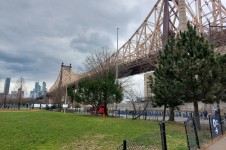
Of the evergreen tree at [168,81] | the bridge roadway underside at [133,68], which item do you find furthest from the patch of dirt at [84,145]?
the bridge roadway underside at [133,68]

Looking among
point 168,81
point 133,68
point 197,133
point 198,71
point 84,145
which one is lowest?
point 84,145

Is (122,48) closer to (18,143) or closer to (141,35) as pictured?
(141,35)

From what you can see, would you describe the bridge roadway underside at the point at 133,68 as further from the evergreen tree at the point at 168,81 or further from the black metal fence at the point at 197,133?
the black metal fence at the point at 197,133

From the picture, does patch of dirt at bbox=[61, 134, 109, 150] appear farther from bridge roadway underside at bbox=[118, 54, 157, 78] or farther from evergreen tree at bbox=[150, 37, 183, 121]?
bridge roadway underside at bbox=[118, 54, 157, 78]

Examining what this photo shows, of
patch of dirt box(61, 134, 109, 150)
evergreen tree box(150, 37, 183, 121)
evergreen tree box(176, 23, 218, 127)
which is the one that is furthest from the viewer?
evergreen tree box(150, 37, 183, 121)

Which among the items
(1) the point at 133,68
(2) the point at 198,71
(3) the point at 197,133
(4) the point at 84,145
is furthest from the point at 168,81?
(1) the point at 133,68

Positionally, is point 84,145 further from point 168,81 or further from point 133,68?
point 133,68

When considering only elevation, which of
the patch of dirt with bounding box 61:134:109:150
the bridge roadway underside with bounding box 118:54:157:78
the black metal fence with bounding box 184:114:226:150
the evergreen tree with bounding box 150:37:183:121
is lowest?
the patch of dirt with bounding box 61:134:109:150

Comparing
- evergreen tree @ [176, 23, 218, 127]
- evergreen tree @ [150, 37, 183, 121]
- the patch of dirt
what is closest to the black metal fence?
evergreen tree @ [176, 23, 218, 127]

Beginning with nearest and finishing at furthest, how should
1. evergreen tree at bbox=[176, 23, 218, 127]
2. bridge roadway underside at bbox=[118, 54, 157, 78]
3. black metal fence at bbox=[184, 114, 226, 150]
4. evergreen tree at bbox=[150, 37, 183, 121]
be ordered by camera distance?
black metal fence at bbox=[184, 114, 226, 150]
evergreen tree at bbox=[176, 23, 218, 127]
evergreen tree at bbox=[150, 37, 183, 121]
bridge roadway underside at bbox=[118, 54, 157, 78]

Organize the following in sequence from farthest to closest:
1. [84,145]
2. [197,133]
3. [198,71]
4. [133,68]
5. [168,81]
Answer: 1. [133,68]
2. [168,81]
3. [198,71]
4. [84,145]
5. [197,133]

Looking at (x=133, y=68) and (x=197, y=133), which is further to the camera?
(x=133, y=68)

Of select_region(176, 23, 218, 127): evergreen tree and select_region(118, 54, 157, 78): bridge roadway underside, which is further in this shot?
select_region(118, 54, 157, 78): bridge roadway underside

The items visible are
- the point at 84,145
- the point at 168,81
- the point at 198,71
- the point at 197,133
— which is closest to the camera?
the point at 197,133
